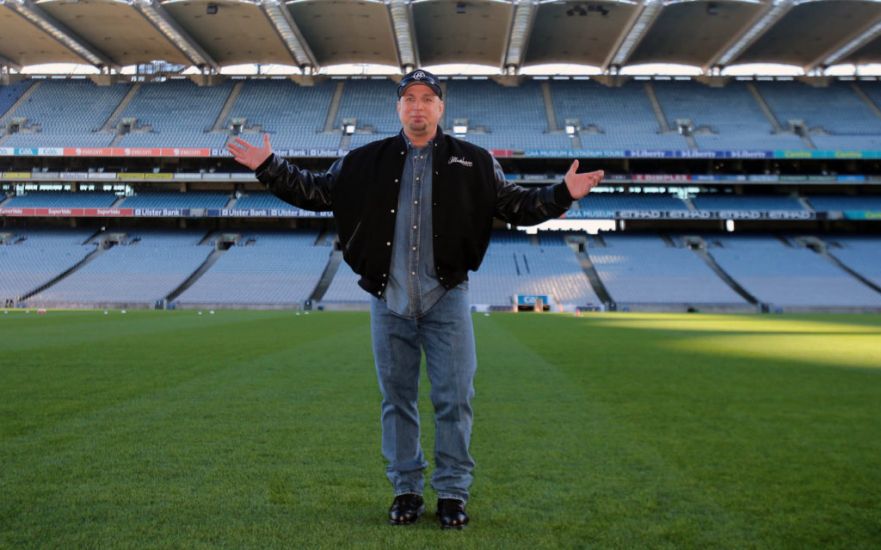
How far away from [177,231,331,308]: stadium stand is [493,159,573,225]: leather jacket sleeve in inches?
1408

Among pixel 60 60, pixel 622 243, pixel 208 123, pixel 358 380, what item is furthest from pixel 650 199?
pixel 358 380

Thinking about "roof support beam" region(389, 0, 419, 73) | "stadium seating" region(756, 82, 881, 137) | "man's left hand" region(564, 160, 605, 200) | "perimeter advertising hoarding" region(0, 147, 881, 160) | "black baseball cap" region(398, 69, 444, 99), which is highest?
"roof support beam" region(389, 0, 419, 73)

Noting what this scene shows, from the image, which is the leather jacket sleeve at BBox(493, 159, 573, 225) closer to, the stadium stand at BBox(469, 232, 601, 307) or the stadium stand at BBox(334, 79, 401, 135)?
the stadium stand at BBox(469, 232, 601, 307)

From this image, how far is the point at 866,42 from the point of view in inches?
1720

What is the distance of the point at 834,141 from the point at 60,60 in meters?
50.8

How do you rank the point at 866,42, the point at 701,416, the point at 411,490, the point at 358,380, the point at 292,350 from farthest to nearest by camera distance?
the point at 866,42 < the point at 292,350 < the point at 358,380 < the point at 701,416 < the point at 411,490

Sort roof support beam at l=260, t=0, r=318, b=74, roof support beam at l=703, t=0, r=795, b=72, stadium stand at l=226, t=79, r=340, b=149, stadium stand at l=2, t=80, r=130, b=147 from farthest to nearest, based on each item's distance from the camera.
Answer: stadium stand at l=226, t=79, r=340, b=149 → stadium stand at l=2, t=80, r=130, b=147 → roof support beam at l=260, t=0, r=318, b=74 → roof support beam at l=703, t=0, r=795, b=72

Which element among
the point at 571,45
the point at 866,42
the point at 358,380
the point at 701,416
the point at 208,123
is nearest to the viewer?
the point at 701,416

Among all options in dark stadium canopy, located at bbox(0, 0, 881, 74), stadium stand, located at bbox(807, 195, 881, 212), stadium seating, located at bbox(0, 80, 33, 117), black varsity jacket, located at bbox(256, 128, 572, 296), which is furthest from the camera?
stadium seating, located at bbox(0, 80, 33, 117)

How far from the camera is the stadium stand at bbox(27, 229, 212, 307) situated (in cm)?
3938

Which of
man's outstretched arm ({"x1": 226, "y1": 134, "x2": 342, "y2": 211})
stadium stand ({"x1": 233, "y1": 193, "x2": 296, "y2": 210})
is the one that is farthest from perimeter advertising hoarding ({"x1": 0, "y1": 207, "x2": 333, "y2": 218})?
man's outstretched arm ({"x1": 226, "y1": 134, "x2": 342, "y2": 211})

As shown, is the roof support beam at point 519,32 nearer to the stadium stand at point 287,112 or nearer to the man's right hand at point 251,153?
the stadium stand at point 287,112

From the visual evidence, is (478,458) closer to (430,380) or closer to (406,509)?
(430,380)

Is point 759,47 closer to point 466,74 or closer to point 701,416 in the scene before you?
point 466,74
